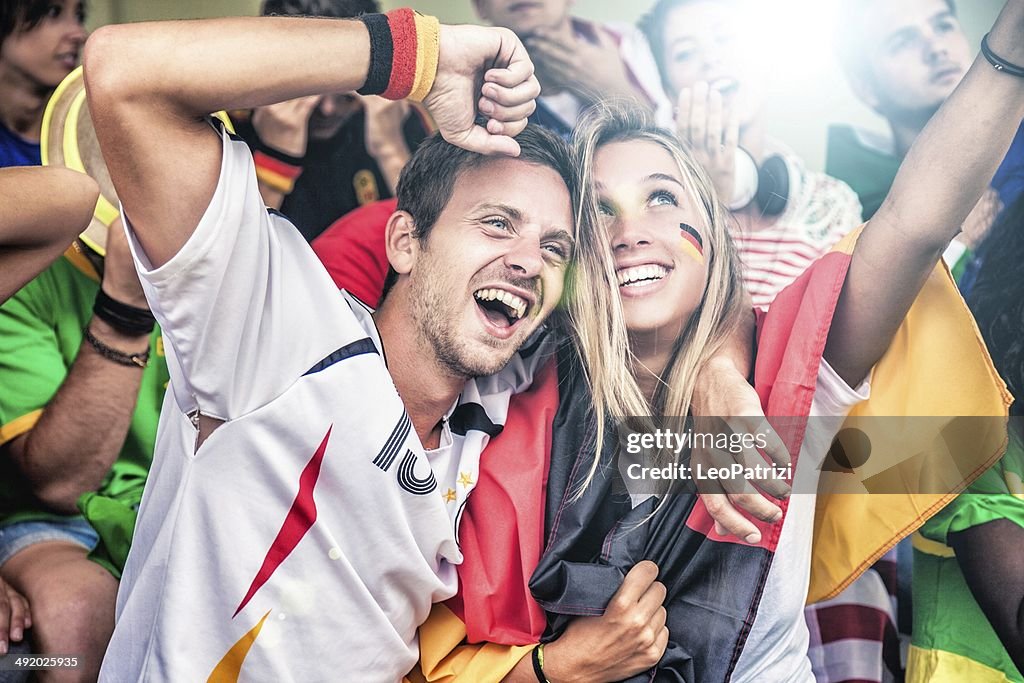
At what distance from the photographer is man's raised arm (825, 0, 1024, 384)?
182cm

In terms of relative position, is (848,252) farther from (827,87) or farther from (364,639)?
(364,639)

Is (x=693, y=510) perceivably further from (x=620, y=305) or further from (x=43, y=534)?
(x=43, y=534)

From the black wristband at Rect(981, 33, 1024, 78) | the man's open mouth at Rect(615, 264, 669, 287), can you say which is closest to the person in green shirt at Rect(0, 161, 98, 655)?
the man's open mouth at Rect(615, 264, 669, 287)

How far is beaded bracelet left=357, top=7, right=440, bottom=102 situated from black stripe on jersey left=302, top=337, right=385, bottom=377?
1.55 ft

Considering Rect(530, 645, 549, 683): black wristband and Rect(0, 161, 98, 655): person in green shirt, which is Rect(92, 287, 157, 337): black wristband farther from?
Rect(530, 645, 549, 683): black wristband

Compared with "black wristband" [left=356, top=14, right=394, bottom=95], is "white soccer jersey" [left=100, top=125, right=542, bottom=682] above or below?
below

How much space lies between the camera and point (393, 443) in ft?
5.91

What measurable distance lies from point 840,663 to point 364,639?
106cm

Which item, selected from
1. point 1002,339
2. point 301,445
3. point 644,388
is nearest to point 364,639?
point 301,445

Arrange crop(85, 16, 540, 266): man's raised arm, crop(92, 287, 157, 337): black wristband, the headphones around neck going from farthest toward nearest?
the headphones around neck, crop(92, 287, 157, 337): black wristband, crop(85, 16, 540, 266): man's raised arm

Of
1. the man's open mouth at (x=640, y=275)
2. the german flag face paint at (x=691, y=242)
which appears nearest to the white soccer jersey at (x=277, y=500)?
the man's open mouth at (x=640, y=275)

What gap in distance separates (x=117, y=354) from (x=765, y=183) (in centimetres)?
142

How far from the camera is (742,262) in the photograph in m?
2.00

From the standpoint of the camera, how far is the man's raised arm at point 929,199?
182 cm
